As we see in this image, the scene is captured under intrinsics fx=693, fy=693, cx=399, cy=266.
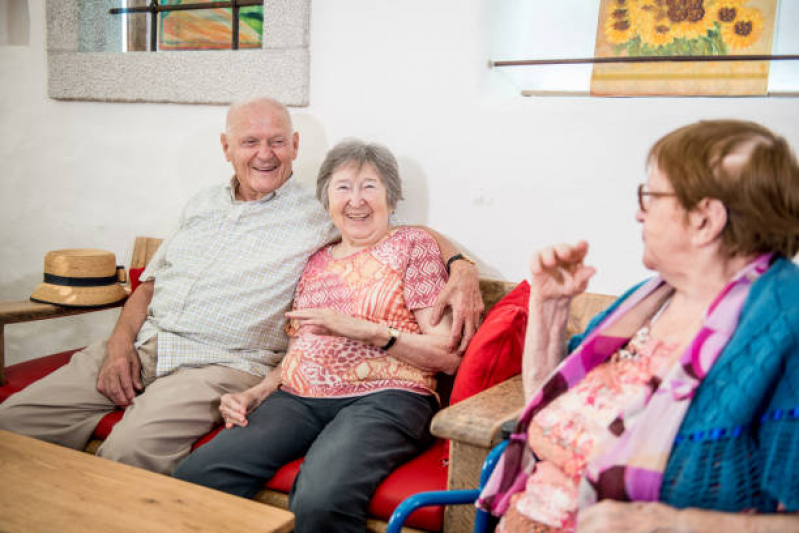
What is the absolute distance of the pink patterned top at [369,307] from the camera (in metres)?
2.02

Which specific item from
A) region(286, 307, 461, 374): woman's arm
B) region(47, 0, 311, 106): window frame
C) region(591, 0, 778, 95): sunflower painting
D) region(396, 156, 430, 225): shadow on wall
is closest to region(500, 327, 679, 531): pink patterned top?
region(286, 307, 461, 374): woman's arm

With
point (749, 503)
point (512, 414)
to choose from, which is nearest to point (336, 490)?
point (512, 414)

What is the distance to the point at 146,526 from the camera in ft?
4.47

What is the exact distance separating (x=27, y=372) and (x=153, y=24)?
1.76 meters

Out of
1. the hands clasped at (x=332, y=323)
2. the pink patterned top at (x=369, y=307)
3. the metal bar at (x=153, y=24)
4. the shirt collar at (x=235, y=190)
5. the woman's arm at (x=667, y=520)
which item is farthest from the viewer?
the metal bar at (x=153, y=24)

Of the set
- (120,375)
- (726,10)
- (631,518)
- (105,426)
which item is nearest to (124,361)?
(120,375)

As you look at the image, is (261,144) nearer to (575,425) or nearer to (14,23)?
(575,425)

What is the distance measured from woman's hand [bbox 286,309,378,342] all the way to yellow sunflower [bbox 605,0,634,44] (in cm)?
124

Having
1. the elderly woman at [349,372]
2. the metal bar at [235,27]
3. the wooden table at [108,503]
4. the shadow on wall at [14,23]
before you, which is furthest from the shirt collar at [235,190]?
the shadow on wall at [14,23]

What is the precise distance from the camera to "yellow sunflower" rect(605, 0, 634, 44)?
7.39 feet

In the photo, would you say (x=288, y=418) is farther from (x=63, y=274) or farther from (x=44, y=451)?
(x=63, y=274)

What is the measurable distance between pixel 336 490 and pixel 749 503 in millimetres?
910

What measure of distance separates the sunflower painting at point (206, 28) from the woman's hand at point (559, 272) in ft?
7.09

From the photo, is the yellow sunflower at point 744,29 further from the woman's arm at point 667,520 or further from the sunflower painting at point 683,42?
the woman's arm at point 667,520
